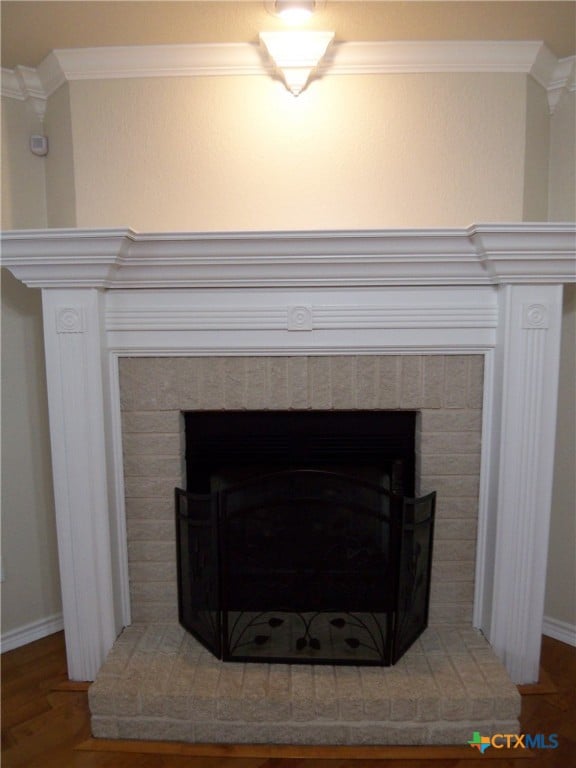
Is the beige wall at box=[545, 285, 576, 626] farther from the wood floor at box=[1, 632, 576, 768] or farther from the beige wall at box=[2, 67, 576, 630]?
the wood floor at box=[1, 632, 576, 768]

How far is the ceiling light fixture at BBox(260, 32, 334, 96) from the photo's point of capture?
1.68 m

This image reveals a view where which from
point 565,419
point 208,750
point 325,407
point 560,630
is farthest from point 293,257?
point 560,630

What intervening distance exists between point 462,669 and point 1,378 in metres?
2.02

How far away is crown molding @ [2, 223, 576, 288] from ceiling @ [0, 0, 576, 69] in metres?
0.75

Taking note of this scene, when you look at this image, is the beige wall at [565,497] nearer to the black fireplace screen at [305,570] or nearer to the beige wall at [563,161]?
the beige wall at [563,161]

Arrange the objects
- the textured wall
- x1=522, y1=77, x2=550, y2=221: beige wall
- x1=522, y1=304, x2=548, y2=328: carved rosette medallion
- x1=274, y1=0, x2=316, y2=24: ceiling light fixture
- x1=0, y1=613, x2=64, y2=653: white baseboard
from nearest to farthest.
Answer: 1. x1=274, y1=0, x2=316, y2=24: ceiling light fixture
2. x1=522, y1=304, x2=548, y2=328: carved rosette medallion
3. the textured wall
4. x1=522, y1=77, x2=550, y2=221: beige wall
5. x1=0, y1=613, x2=64, y2=653: white baseboard

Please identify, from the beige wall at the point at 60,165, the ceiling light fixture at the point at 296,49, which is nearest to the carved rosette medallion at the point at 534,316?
the ceiling light fixture at the point at 296,49

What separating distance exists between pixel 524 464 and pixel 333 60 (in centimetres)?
164

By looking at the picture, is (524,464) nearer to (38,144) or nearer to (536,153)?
(536,153)

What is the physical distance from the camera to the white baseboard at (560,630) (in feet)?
6.66

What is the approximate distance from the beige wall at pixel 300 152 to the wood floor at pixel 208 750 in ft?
5.86

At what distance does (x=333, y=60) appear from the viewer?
1.83 m

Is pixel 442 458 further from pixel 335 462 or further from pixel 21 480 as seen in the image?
pixel 21 480

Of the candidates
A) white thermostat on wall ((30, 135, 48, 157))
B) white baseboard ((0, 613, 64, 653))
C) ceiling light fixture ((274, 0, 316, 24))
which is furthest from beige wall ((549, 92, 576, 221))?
white baseboard ((0, 613, 64, 653))
